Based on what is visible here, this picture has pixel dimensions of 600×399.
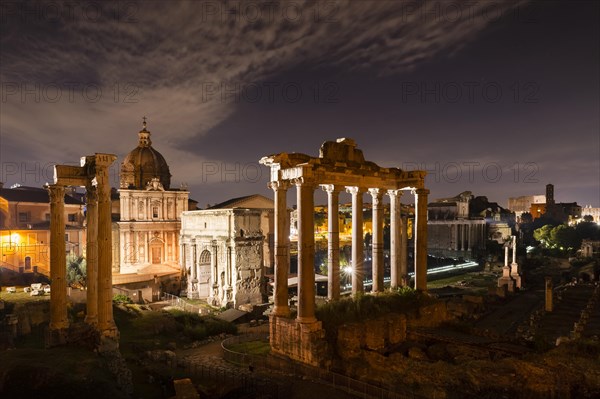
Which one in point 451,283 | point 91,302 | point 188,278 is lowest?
point 451,283

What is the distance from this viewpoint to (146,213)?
45719 mm

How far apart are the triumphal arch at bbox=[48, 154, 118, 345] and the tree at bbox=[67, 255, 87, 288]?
2008 cm

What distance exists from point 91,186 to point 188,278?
2469cm

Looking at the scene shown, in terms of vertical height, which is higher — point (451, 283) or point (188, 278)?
point (188, 278)

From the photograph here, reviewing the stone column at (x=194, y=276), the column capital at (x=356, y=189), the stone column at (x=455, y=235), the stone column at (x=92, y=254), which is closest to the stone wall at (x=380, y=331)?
the column capital at (x=356, y=189)

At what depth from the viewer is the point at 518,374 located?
12.0m

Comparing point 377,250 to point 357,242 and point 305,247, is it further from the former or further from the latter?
point 305,247

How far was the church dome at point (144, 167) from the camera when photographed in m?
47.3

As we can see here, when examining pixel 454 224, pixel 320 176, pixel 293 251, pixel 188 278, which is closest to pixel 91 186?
pixel 320 176

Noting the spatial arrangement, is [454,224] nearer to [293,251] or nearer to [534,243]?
[534,243]

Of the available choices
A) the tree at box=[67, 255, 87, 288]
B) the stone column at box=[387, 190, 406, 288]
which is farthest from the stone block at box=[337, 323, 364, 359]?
the tree at box=[67, 255, 87, 288]

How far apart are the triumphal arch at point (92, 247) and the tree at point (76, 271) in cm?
2008

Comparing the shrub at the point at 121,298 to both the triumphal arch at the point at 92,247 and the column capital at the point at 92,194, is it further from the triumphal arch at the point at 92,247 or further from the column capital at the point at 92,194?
the column capital at the point at 92,194

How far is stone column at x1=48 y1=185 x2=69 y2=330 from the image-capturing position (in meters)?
16.8
